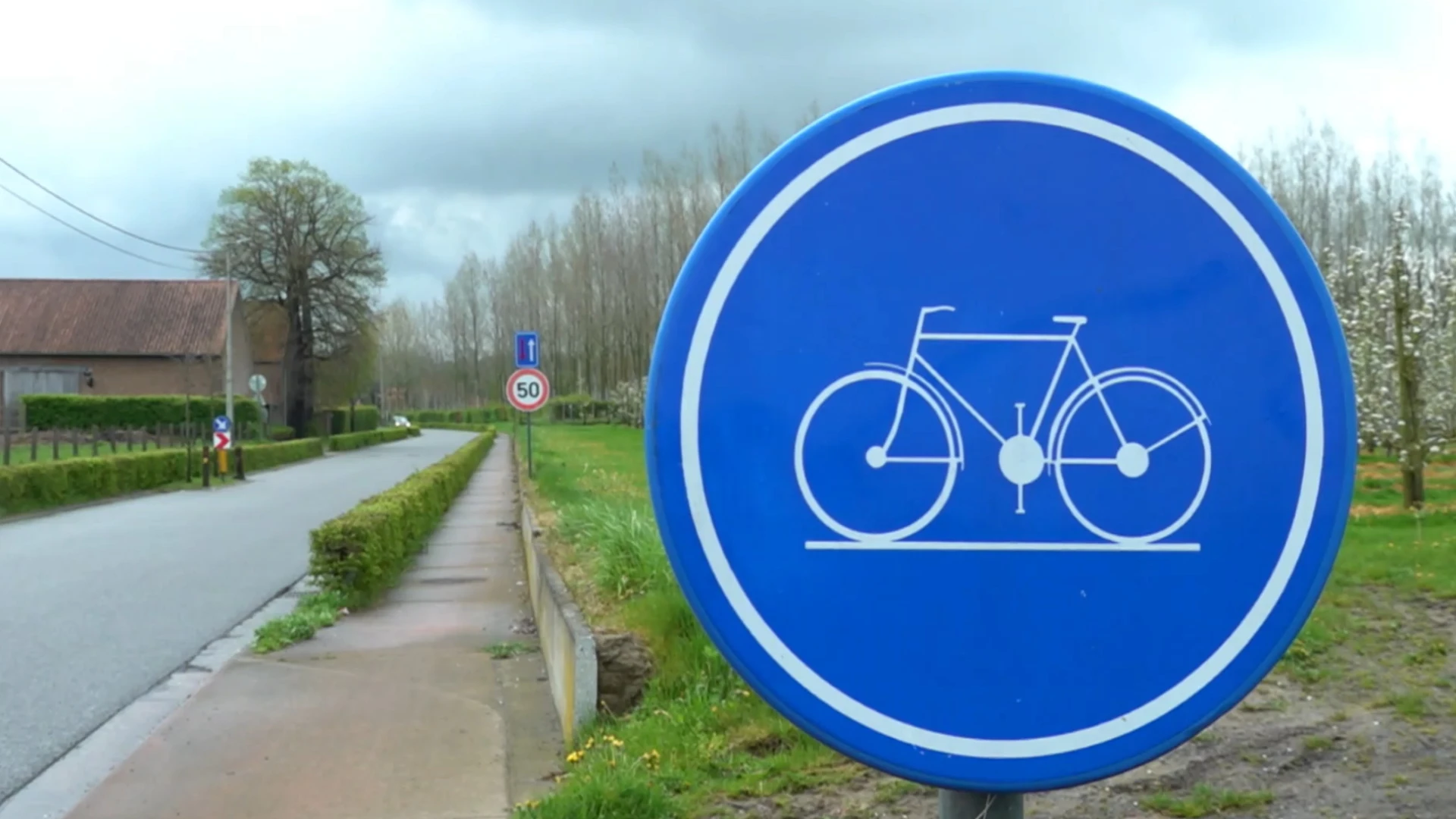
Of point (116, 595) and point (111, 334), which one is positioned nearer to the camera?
point (116, 595)

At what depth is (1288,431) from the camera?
1.41m

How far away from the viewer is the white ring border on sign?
4.56 feet

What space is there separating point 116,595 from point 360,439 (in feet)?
175

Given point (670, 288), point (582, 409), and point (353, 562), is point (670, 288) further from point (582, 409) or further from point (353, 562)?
point (582, 409)

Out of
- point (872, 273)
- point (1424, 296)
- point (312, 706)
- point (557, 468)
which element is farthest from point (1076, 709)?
point (557, 468)

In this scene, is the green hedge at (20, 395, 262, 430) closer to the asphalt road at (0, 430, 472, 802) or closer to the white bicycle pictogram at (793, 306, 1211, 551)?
the asphalt road at (0, 430, 472, 802)

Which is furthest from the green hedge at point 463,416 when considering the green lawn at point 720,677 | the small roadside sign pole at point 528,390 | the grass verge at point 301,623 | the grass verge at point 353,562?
the green lawn at point 720,677

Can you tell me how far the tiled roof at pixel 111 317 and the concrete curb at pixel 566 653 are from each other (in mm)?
62935

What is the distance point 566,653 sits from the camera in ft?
22.3

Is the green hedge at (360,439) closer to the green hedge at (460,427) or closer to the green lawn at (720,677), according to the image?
the green hedge at (460,427)

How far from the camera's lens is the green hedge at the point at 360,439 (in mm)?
61938

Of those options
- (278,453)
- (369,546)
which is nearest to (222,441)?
(278,453)

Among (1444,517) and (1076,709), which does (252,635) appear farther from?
(1444,517)

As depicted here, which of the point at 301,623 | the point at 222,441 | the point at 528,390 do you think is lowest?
the point at 301,623
